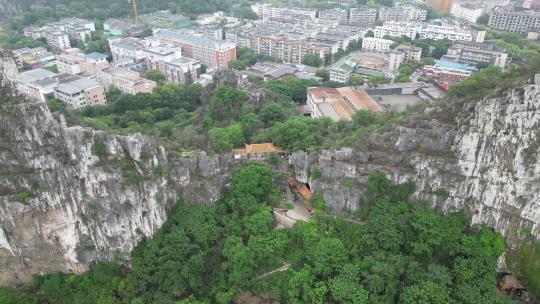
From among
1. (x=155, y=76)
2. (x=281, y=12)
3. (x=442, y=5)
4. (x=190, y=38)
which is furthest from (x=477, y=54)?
(x=281, y=12)

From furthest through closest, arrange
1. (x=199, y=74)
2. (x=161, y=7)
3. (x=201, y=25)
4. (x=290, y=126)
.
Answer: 1. (x=161, y=7)
2. (x=201, y=25)
3. (x=199, y=74)
4. (x=290, y=126)

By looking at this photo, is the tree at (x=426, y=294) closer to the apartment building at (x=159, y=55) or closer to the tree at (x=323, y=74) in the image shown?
the tree at (x=323, y=74)

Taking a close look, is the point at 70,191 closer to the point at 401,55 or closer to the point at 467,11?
the point at 401,55

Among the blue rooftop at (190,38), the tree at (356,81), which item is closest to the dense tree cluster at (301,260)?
the tree at (356,81)

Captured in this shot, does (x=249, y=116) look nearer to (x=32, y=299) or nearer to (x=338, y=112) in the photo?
(x=338, y=112)

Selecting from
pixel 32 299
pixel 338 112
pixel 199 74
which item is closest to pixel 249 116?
pixel 338 112

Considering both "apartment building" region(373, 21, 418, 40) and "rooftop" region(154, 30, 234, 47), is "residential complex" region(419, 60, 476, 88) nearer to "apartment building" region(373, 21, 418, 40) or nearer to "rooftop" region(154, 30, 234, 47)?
"apartment building" region(373, 21, 418, 40)
